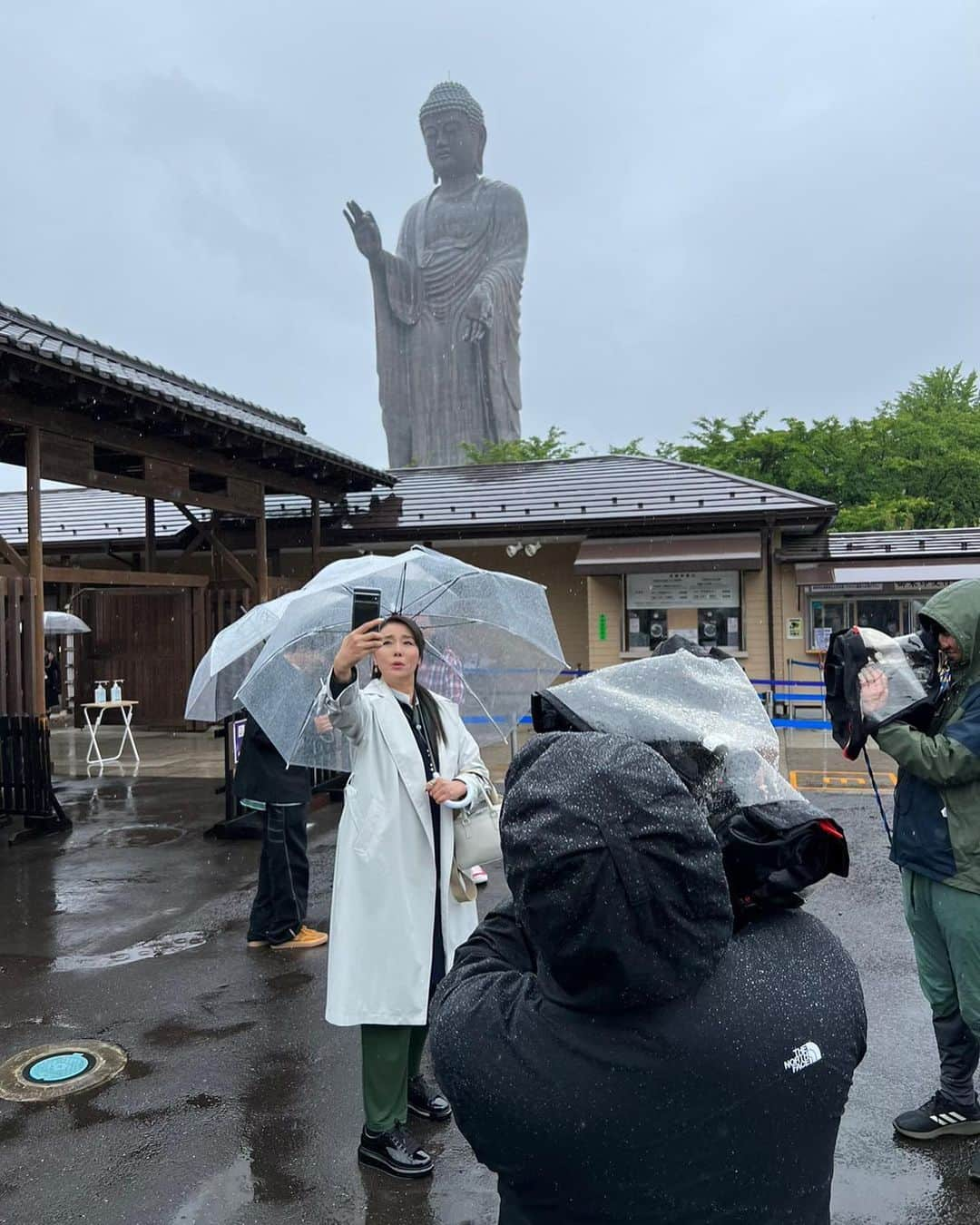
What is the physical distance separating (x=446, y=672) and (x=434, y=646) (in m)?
0.14

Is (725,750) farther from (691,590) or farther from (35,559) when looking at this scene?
(691,590)

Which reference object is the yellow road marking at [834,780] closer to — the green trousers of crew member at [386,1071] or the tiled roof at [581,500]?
the tiled roof at [581,500]

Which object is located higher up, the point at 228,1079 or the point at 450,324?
the point at 450,324

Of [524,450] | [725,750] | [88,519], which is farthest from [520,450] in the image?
[725,750]

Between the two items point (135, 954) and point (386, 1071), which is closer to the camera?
point (386, 1071)

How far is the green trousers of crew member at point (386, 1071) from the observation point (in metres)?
2.85

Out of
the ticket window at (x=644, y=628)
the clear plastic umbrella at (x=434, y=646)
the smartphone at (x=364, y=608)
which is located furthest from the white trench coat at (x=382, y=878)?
the ticket window at (x=644, y=628)

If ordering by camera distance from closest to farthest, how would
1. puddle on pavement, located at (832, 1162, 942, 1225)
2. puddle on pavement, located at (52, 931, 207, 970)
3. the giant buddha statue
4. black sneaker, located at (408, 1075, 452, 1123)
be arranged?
puddle on pavement, located at (832, 1162, 942, 1225), black sneaker, located at (408, 1075, 452, 1123), puddle on pavement, located at (52, 931, 207, 970), the giant buddha statue

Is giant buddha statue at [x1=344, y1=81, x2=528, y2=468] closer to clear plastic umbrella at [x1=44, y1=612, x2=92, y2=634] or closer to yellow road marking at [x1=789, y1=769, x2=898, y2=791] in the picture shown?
clear plastic umbrella at [x1=44, y1=612, x2=92, y2=634]

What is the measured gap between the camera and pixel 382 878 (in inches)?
111

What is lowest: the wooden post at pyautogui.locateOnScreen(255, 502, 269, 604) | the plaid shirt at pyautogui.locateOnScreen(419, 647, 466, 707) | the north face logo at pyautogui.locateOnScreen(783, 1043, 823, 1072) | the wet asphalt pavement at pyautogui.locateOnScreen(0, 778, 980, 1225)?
the wet asphalt pavement at pyautogui.locateOnScreen(0, 778, 980, 1225)

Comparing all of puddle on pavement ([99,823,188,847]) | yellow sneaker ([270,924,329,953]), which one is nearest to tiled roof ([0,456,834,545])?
puddle on pavement ([99,823,188,847])

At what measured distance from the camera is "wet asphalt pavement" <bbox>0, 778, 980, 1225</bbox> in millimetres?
2877

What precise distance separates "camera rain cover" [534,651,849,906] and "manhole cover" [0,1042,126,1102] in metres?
3.23
